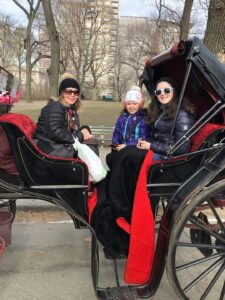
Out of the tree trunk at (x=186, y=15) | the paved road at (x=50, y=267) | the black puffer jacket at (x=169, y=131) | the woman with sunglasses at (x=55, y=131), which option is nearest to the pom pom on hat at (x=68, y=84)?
the woman with sunglasses at (x=55, y=131)

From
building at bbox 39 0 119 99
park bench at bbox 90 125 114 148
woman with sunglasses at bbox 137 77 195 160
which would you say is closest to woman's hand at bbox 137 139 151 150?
woman with sunglasses at bbox 137 77 195 160

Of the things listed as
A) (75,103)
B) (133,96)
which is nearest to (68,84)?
(75,103)

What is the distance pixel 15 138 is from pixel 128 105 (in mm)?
1305

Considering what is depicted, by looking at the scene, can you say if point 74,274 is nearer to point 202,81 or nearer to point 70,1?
point 202,81

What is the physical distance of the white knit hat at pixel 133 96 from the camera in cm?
355

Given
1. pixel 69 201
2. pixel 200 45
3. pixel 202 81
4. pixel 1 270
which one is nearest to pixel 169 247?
pixel 69 201

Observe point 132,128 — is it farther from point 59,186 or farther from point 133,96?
point 59,186

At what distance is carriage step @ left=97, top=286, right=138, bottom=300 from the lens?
2.75 meters

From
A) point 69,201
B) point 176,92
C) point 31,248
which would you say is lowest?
point 31,248

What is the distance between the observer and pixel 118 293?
2785 millimetres

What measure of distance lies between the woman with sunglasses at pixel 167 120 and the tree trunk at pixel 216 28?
3913 mm

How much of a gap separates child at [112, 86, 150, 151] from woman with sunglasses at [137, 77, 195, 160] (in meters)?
0.24

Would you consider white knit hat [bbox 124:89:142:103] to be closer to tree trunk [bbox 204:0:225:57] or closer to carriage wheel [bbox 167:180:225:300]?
carriage wheel [bbox 167:180:225:300]

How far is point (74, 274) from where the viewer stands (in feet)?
11.5
